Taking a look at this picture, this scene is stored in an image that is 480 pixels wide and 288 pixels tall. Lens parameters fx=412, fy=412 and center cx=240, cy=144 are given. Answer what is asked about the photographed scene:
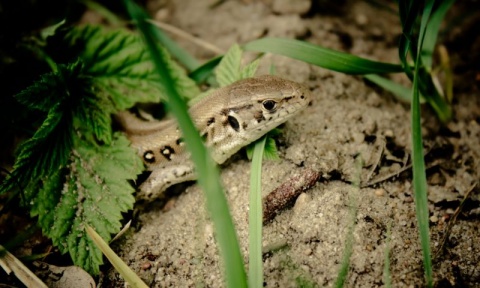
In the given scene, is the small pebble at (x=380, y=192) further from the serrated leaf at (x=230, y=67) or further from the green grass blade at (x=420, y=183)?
the serrated leaf at (x=230, y=67)

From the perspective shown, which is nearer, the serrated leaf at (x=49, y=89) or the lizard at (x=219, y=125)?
the serrated leaf at (x=49, y=89)

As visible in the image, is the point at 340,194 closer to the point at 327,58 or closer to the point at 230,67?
the point at 327,58

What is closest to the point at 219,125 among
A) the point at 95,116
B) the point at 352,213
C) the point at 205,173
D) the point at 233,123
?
the point at 233,123

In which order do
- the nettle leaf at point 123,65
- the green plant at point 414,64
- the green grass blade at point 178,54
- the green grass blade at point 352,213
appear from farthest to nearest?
the green grass blade at point 178,54 < the nettle leaf at point 123,65 < the green grass blade at point 352,213 < the green plant at point 414,64

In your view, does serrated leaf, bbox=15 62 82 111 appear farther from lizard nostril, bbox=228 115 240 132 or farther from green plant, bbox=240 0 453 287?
green plant, bbox=240 0 453 287

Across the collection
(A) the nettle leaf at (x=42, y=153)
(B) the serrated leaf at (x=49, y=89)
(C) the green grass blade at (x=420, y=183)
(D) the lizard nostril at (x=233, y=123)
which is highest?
(B) the serrated leaf at (x=49, y=89)

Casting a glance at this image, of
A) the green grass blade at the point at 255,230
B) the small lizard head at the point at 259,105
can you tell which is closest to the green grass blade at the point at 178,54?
the small lizard head at the point at 259,105

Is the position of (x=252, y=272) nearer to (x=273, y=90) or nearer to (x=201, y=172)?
(x=201, y=172)
